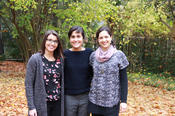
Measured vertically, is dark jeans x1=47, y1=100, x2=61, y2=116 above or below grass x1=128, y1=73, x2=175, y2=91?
above

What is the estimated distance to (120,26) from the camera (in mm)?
10898

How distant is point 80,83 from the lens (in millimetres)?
2602

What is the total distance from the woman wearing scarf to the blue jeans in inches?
8.4

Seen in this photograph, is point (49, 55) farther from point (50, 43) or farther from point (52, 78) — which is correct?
point (52, 78)

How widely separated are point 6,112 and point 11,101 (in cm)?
91

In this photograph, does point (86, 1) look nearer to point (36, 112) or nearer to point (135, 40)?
point (36, 112)

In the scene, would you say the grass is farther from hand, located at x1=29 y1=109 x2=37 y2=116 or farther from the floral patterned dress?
hand, located at x1=29 y1=109 x2=37 y2=116

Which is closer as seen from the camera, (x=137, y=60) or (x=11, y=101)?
(x=11, y=101)

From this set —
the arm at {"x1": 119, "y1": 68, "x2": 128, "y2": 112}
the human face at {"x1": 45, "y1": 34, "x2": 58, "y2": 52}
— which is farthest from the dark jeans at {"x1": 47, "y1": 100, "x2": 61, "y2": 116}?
the arm at {"x1": 119, "y1": 68, "x2": 128, "y2": 112}

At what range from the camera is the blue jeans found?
2.62 metres

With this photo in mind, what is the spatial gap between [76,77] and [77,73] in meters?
0.06

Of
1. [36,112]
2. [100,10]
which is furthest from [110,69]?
[100,10]

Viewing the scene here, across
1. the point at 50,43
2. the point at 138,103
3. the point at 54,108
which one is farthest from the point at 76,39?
the point at 138,103

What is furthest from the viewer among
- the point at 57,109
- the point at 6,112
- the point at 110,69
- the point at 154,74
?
the point at 154,74
